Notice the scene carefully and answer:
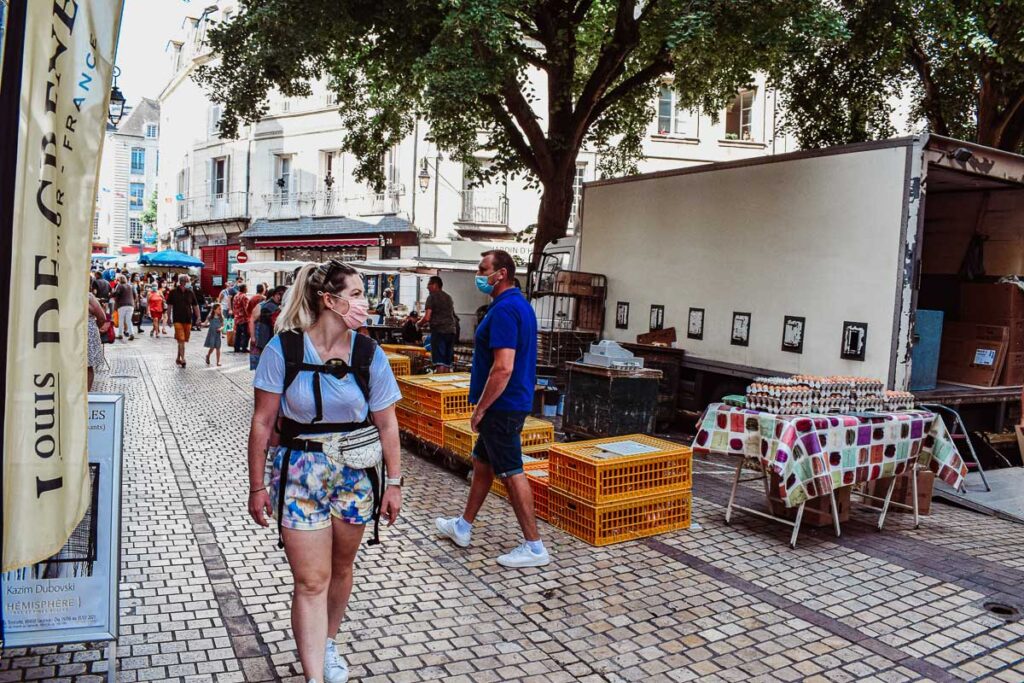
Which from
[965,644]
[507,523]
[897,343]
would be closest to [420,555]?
[507,523]

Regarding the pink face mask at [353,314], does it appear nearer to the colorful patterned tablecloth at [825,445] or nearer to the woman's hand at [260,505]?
the woman's hand at [260,505]

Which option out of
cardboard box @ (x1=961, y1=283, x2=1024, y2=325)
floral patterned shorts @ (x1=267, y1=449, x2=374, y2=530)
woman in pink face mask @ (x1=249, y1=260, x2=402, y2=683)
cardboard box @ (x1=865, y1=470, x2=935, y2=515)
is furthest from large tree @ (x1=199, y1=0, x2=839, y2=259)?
floral patterned shorts @ (x1=267, y1=449, x2=374, y2=530)

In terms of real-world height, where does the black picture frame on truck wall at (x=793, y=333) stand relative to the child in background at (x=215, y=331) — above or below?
above

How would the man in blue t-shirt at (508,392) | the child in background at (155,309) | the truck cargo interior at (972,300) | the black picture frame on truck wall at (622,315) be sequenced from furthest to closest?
the child in background at (155,309), the black picture frame on truck wall at (622,315), the truck cargo interior at (972,300), the man in blue t-shirt at (508,392)

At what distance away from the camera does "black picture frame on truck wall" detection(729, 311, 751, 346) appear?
921cm

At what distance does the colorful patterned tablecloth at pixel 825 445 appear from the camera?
5609 millimetres

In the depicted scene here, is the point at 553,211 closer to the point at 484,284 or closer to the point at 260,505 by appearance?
the point at 484,284

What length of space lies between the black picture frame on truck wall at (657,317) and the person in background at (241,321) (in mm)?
11160

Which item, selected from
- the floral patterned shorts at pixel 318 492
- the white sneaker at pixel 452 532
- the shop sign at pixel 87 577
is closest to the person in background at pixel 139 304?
the white sneaker at pixel 452 532

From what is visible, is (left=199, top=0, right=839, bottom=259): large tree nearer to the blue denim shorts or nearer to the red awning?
the blue denim shorts

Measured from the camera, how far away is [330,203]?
28.3m

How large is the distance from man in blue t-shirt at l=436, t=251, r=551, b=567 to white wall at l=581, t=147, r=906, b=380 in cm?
423

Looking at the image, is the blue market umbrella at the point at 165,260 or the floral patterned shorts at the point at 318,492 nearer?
the floral patterned shorts at the point at 318,492

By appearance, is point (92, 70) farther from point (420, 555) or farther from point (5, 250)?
point (420, 555)
